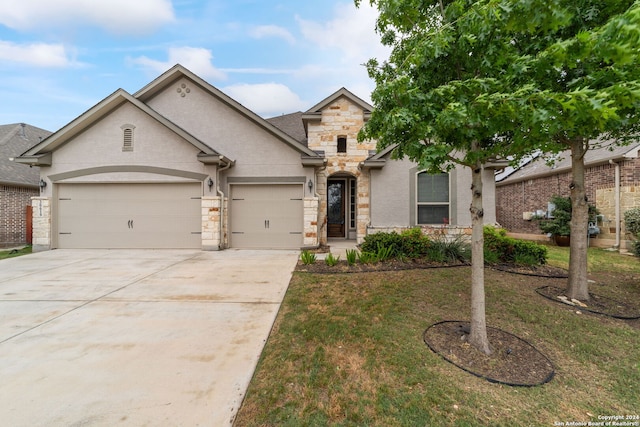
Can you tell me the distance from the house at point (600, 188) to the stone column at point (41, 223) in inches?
597

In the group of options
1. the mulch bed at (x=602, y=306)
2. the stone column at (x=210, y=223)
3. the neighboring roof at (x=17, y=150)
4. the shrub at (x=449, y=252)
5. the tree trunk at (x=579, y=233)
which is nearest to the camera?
the mulch bed at (x=602, y=306)

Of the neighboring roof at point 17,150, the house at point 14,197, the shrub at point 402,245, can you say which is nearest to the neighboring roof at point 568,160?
the shrub at point 402,245

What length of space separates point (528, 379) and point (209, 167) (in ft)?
30.4

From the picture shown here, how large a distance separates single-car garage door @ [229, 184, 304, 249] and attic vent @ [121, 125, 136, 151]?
12.2ft

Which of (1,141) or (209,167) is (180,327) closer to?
(209,167)

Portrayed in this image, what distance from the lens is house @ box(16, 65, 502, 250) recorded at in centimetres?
895

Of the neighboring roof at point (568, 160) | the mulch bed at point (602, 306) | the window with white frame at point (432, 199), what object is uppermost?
the neighboring roof at point (568, 160)

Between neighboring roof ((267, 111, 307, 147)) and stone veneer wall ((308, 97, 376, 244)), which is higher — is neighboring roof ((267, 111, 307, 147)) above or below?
above

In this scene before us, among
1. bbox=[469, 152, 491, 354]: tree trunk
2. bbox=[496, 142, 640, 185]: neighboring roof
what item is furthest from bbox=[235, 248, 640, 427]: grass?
bbox=[496, 142, 640, 185]: neighboring roof

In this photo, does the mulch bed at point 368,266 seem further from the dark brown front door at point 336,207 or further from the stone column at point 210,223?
the dark brown front door at point 336,207

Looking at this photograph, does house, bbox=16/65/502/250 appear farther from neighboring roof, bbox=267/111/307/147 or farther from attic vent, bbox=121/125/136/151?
neighboring roof, bbox=267/111/307/147

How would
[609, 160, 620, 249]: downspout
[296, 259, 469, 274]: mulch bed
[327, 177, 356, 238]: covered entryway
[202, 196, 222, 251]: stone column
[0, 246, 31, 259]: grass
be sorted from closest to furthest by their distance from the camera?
[296, 259, 469, 274]: mulch bed, [0, 246, 31, 259]: grass, [202, 196, 222, 251]: stone column, [609, 160, 620, 249]: downspout, [327, 177, 356, 238]: covered entryway

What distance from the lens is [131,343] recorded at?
3082 millimetres

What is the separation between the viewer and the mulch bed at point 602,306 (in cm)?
401
